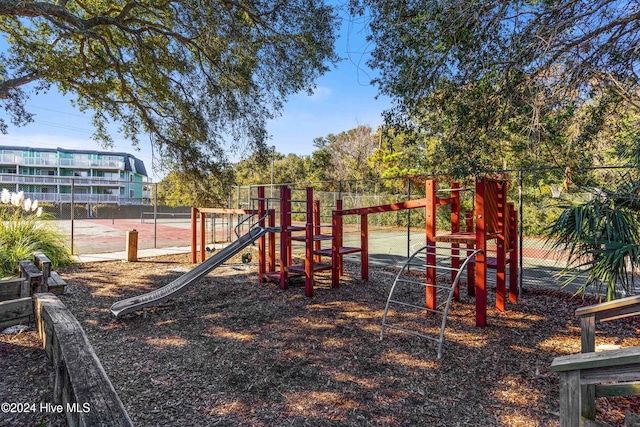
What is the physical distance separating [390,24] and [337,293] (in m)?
3.97

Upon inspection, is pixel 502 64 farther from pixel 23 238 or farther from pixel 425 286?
pixel 23 238

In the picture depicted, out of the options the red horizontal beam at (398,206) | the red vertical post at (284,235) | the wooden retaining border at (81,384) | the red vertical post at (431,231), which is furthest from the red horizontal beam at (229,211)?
the wooden retaining border at (81,384)

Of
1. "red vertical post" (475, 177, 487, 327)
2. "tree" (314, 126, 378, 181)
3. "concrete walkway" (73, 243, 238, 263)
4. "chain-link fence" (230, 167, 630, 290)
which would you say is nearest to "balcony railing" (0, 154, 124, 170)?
"tree" (314, 126, 378, 181)

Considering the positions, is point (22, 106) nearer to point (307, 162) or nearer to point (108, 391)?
point (108, 391)

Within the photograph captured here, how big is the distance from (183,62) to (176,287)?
460cm

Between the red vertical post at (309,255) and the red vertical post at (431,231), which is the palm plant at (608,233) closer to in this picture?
the red vertical post at (431,231)

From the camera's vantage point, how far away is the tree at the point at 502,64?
3.41m

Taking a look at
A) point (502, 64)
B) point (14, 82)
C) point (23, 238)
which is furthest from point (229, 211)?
point (502, 64)

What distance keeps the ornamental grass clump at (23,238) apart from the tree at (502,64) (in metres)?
6.79

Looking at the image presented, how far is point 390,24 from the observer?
376 centimetres

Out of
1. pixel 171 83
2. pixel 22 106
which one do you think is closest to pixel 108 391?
pixel 171 83

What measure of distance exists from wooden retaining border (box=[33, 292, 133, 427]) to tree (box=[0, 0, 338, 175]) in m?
5.28

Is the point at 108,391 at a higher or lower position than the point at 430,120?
lower

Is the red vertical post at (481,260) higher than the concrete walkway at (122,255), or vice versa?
the red vertical post at (481,260)
